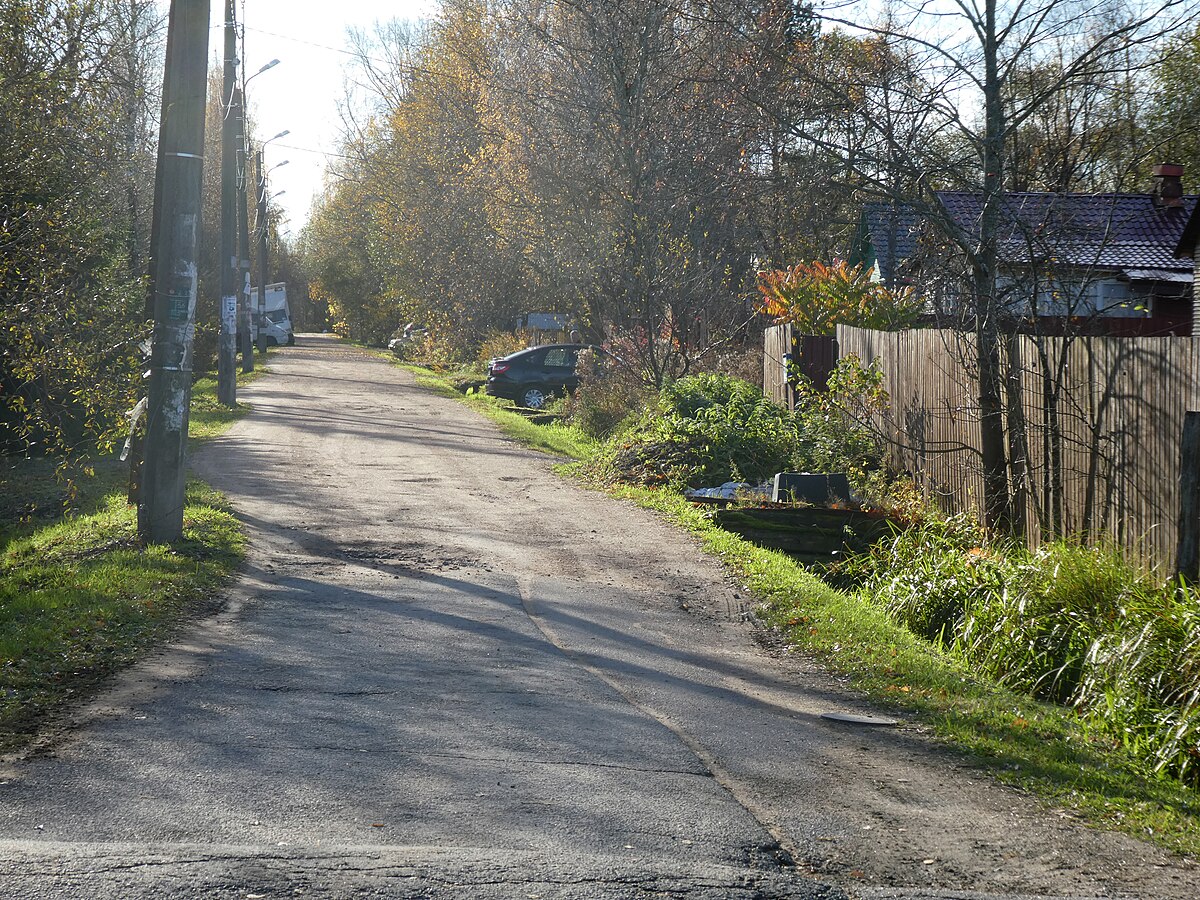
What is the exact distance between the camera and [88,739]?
538 centimetres

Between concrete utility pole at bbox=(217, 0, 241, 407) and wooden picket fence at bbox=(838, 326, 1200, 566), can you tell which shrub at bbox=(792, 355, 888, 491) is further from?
concrete utility pole at bbox=(217, 0, 241, 407)

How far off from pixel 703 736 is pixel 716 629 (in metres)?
2.74

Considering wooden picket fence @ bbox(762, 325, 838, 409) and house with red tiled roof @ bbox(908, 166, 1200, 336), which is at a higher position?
house with red tiled roof @ bbox(908, 166, 1200, 336)

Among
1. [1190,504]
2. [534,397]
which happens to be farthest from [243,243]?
[1190,504]

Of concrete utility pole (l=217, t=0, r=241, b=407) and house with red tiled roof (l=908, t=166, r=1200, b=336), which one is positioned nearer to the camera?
house with red tiled roof (l=908, t=166, r=1200, b=336)

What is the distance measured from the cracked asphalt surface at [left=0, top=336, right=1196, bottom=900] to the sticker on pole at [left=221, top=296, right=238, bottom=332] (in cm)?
1629

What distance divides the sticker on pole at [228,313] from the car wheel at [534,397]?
699 centimetres

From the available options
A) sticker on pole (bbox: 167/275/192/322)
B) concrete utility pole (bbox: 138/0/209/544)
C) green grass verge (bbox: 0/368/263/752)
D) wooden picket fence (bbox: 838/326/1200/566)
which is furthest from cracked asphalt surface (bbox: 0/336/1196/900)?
wooden picket fence (bbox: 838/326/1200/566)

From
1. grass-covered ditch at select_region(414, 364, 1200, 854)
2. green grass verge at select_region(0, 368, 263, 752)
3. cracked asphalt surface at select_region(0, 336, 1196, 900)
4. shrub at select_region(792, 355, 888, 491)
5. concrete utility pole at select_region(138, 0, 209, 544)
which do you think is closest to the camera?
cracked asphalt surface at select_region(0, 336, 1196, 900)

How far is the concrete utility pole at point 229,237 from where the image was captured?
25250 mm

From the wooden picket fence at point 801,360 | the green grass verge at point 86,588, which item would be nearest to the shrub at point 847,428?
the wooden picket fence at point 801,360

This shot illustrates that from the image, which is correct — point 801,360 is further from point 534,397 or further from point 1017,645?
point 534,397

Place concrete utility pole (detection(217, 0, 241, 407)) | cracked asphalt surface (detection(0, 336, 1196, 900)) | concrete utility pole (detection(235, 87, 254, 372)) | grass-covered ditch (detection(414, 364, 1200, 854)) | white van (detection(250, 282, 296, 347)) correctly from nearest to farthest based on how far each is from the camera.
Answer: cracked asphalt surface (detection(0, 336, 1196, 900)), grass-covered ditch (detection(414, 364, 1200, 854)), concrete utility pole (detection(217, 0, 241, 407)), concrete utility pole (detection(235, 87, 254, 372)), white van (detection(250, 282, 296, 347))

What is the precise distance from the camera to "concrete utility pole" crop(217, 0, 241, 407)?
2525 cm
